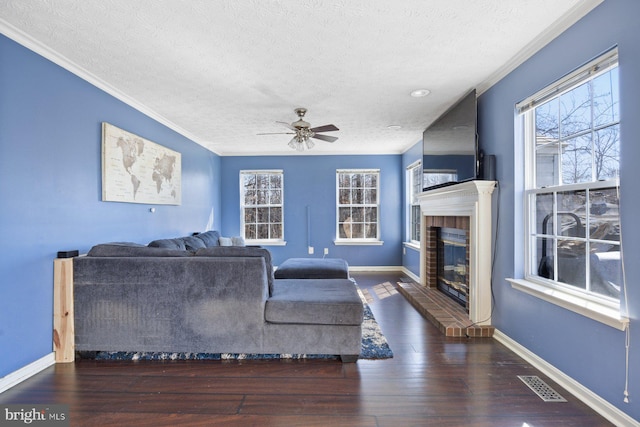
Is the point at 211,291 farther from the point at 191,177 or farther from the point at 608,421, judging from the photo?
the point at 191,177

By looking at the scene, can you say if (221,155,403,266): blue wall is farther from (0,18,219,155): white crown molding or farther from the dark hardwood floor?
the dark hardwood floor

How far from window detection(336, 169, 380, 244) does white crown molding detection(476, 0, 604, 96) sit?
10.8ft

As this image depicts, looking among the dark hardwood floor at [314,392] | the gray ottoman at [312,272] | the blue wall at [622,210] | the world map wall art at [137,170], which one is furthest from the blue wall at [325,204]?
the dark hardwood floor at [314,392]

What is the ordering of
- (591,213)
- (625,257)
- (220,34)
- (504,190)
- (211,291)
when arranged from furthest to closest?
(504,190)
(211,291)
(220,34)
(591,213)
(625,257)

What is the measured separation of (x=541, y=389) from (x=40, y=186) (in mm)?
3763

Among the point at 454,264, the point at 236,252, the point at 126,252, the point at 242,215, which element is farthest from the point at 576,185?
the point at 242,215

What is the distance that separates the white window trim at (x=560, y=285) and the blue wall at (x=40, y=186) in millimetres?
3650

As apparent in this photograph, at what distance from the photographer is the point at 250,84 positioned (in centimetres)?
286

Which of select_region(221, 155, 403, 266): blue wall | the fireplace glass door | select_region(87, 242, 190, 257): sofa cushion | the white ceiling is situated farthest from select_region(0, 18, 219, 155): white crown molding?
the fireplace glass door

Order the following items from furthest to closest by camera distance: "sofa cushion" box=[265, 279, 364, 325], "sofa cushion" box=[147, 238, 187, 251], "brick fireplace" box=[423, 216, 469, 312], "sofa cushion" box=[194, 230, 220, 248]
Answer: "sofa cushion" box=[194, 230, 220, 248] → "brick fireplace" box=[423, 216, 469, 312] → "sofa cushion" box=[147, 238, 187, 251] → "sofa cushion" box=[265, 279, 364, 325]

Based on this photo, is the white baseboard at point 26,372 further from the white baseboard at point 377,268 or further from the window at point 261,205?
the white baseboard at point 377,268

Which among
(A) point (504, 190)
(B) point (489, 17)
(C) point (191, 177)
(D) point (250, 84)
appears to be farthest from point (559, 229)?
(C) point (191, 177)

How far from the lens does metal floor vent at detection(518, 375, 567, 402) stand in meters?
1.87

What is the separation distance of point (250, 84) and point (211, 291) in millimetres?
1914
